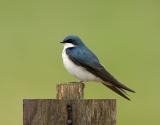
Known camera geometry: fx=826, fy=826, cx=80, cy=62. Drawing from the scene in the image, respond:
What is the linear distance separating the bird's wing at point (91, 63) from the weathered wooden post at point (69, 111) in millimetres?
1168

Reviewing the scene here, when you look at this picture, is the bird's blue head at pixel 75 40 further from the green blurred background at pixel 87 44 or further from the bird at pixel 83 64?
the green blurred background at pixel 87 44

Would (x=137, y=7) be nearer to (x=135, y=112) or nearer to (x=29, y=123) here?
(x=135, y=112)

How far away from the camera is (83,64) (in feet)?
17.6

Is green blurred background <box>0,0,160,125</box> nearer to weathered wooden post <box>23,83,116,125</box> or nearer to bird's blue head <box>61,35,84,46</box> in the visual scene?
bird's blue head <box>61,35,84,46</box>

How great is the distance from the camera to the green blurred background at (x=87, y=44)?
24.9 ft

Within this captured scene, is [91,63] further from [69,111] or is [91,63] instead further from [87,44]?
[87,44]

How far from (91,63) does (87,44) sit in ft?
13.6

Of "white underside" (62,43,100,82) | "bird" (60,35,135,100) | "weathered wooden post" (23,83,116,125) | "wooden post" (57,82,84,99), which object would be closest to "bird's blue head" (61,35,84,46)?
"bird" (60,35,135,100)

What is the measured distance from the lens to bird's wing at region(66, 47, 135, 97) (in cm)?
505

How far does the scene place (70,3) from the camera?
35.3 ft

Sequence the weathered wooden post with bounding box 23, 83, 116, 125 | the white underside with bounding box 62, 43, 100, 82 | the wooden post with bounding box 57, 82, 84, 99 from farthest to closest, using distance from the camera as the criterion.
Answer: the white underside with bounding box 62, 43, 100, 82 < the wooden post with bounding box 57, 82, 84, 99 < the weathered wooden post with bounding box 23, 83, 116, 125

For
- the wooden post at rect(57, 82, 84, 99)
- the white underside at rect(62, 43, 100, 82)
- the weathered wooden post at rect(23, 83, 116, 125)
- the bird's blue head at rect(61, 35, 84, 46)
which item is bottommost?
the weathered wooden post at rect(23, 83, 116, 125)

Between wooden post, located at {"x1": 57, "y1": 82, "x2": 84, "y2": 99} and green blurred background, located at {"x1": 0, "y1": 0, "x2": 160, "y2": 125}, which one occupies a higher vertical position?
green blurred background, located at {"x1": 0, "y1": 0, "x2": 160, "y2": 125}

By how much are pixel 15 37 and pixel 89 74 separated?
13.9 ft
